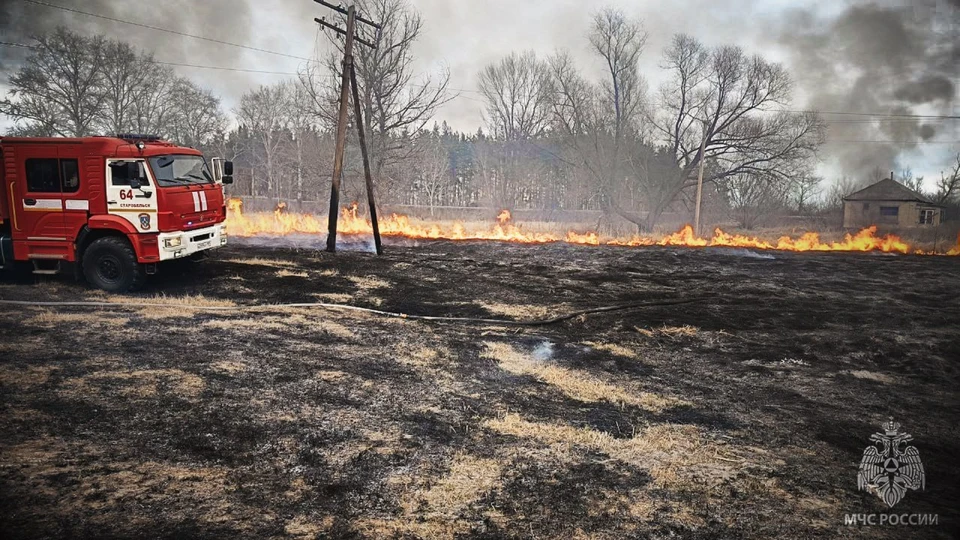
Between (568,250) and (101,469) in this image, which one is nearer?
(101,469)

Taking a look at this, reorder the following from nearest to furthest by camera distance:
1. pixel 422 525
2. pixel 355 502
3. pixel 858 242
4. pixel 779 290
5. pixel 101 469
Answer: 1. pixel 422 525
2. pixel 355 502
3. pixel 101 469
4. pixel 779 290
5. pixel 858 242

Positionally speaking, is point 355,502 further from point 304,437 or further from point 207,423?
point 207,423

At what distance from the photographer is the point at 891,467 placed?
514 cm

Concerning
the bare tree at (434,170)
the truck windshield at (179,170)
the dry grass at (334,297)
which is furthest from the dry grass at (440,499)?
the bare tree at (434,170)

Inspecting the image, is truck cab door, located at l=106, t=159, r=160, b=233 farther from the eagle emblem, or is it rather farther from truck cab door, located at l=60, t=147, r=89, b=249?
the eagle emblem

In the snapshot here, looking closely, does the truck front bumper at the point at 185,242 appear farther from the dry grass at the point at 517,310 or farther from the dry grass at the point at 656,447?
the dry grass at the point at 656,447

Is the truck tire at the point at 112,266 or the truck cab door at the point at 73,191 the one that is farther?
the truck tire at the point at 112,266

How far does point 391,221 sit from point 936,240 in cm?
3193

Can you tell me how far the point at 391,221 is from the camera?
27.5 metres

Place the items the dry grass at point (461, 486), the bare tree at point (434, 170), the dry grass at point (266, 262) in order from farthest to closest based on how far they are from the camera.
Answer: the bare tree at point (434, 170) < the dry grass at point (266, 262) < the dry grass at point (461, 486)

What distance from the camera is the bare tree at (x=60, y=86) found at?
1164 inches

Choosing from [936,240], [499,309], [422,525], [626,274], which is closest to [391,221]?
[626,274]

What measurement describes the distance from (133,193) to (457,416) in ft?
32.6

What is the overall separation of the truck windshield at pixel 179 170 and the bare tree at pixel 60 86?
26.4 metres
